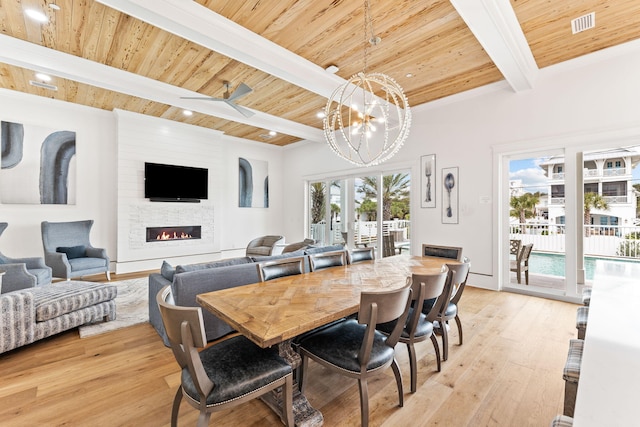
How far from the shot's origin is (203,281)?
2600 millimetres

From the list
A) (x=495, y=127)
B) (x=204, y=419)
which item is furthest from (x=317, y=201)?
(x=204, y=419)

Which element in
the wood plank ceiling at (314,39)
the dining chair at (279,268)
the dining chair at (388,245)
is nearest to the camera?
the dining chair at (279,268)

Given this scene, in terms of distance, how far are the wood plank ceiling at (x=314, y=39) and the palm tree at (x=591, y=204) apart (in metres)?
1.83

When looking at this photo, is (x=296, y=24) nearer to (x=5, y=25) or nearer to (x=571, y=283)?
(x=5, y=25)

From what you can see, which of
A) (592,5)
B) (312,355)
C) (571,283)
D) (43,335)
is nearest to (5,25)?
(43,335)

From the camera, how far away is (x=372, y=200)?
632 cm

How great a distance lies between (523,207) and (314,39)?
13.1 ft

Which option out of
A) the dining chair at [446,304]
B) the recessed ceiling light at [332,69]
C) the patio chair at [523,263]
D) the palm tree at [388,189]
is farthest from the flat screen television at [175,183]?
the patio chair at [523,263]

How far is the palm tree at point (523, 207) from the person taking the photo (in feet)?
14.3

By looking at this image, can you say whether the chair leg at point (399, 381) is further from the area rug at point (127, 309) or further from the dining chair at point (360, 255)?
the area rug at point (127, 309)

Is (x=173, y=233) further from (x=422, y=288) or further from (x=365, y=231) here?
(x=422, y=288)

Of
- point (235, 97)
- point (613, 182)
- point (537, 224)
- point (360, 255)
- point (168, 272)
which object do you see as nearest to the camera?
point (168, 272)

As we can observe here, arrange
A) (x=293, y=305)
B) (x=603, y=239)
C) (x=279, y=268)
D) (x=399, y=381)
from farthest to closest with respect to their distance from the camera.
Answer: (x=603, y=239) → (x=279, y=268) → (x=399, y=381) → (x=293, y=305)

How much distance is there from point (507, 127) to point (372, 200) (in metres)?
2.83
